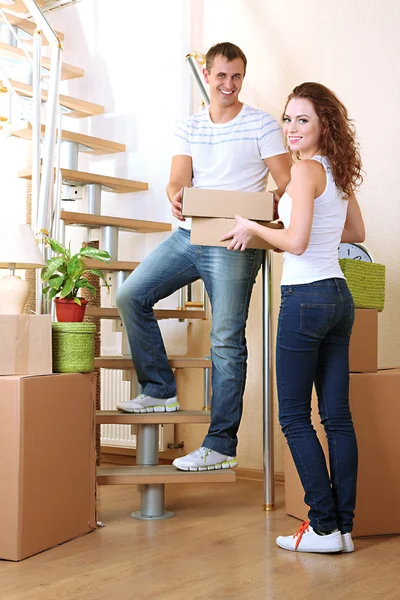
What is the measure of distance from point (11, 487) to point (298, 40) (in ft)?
7.68

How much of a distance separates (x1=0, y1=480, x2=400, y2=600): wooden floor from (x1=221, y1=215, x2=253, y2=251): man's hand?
904 mm

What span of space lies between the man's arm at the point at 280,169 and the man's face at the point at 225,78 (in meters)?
0.25

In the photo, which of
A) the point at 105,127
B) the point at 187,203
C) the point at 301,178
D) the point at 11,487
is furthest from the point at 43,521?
the point at 105,127

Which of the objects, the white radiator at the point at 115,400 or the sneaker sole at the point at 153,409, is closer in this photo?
the sneaker sole at the point at 153,409

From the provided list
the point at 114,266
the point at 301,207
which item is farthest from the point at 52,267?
the point at 301,207

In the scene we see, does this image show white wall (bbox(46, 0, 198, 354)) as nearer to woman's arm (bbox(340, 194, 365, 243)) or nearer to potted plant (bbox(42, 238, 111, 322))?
potted plant (bbox(42, 238, 111, 322))

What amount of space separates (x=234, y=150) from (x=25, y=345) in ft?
3.18

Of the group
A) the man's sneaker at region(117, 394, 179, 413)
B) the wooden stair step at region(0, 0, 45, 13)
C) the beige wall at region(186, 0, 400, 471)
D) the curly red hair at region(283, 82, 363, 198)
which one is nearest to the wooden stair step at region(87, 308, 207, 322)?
the beige wall at region(186, 0, 400, 471)

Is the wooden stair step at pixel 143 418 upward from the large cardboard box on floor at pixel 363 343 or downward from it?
downward

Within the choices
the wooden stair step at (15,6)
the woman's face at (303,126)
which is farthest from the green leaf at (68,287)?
the wooden stair step at (15,6)

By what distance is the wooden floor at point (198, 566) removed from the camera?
1946 millimetres

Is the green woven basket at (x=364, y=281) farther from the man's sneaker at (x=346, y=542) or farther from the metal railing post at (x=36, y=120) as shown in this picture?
the metal railing post at (x=36, y=120)

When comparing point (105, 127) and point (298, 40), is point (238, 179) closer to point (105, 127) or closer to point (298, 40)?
point (298, 40)

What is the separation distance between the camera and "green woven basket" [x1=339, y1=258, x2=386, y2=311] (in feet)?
8.18
